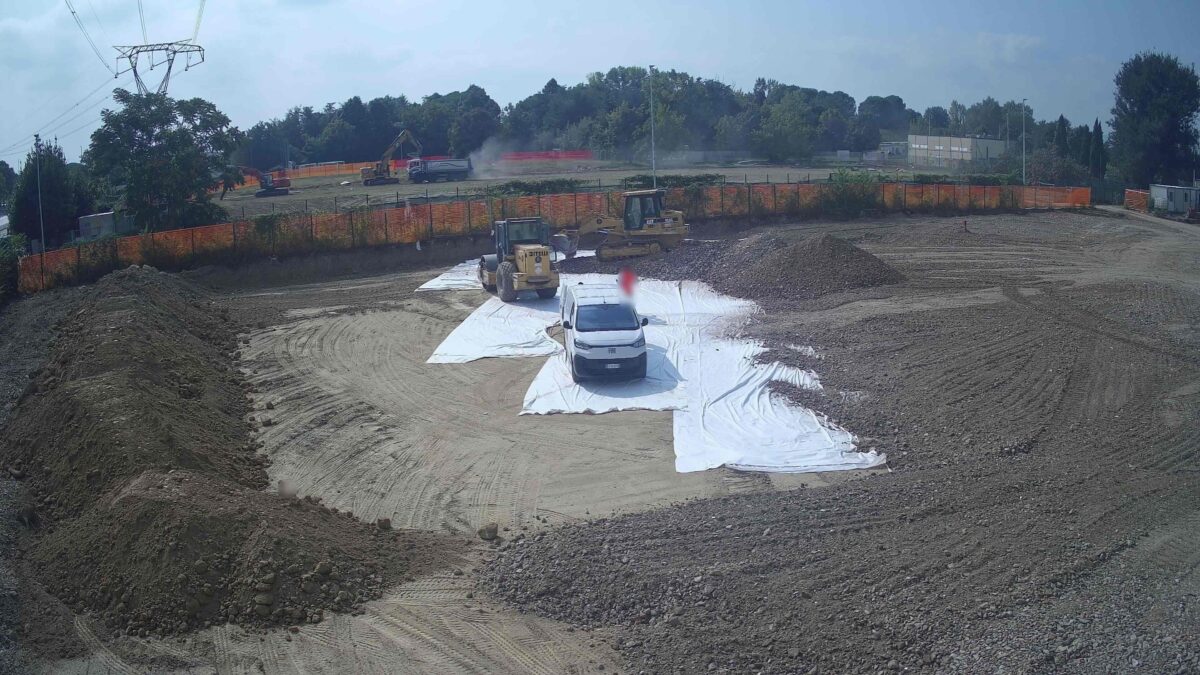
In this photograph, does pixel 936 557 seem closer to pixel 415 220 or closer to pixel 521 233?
pixel 521 233

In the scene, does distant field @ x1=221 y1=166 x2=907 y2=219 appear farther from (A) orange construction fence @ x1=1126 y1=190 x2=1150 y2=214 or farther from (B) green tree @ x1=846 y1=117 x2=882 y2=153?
(B) green tree @ x1=846 y1=117 x2=882 y2=153

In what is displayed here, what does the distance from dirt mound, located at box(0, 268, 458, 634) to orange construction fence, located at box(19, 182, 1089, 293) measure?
1554 centimetres

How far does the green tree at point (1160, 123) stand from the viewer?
64.2 meters

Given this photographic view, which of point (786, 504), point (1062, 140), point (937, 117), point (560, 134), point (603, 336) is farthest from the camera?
point (937, 117)

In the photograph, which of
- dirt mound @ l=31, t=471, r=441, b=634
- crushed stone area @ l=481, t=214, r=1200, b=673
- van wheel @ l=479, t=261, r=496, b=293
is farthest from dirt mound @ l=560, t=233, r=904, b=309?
dirt mound @ l=31, t=471, r=441, b=634

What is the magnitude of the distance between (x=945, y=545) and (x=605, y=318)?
10827 millimetres

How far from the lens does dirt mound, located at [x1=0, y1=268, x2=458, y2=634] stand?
1122 centimetres

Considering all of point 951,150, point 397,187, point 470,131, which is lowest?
point 397,187

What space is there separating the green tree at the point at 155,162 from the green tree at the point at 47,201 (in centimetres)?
295

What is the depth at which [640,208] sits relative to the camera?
118 feet

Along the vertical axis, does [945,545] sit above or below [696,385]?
below

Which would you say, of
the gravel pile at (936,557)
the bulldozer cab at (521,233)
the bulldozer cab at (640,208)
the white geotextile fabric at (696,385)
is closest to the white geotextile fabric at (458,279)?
the bulldozer cab at (640,208)

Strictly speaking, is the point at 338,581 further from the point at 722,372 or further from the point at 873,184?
the point at 873,184

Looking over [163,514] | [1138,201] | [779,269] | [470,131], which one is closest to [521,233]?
[779,269]
